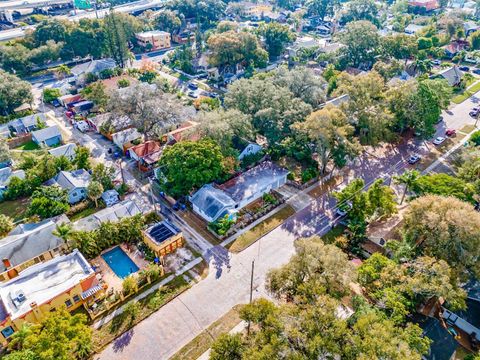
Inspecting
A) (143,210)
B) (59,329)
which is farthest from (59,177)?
(59,329)

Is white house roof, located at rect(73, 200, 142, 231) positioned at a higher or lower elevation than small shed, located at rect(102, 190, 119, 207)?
higher

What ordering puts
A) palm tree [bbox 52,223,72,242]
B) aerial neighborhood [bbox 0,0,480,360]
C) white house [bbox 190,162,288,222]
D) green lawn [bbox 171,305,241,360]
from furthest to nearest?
1. white house [bbox 190,162,288,222]
2. palm tree [bbox 52,223,72,242]
3. green lawn [bbox 171,305,241,360]
4. aerial neighborhood [bbox 0,0,480,360]

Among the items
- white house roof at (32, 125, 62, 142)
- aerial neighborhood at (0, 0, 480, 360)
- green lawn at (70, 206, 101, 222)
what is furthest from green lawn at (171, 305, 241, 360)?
white house roof at (32, 125, 62, 142)

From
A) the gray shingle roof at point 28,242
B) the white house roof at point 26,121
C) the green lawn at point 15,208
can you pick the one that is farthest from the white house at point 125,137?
the gray shingle roof at point 28,242

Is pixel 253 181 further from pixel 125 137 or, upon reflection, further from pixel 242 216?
pixel 125 137

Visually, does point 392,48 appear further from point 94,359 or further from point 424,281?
point 94,359

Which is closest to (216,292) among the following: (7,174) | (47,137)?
(7,174)

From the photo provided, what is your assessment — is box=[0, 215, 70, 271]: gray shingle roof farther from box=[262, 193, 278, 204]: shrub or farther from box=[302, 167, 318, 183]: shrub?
box=[302, 167, 318, 183]: shrub

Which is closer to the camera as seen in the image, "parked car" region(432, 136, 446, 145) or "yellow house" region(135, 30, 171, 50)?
"parked car" region(432, 136, 446, 145)
